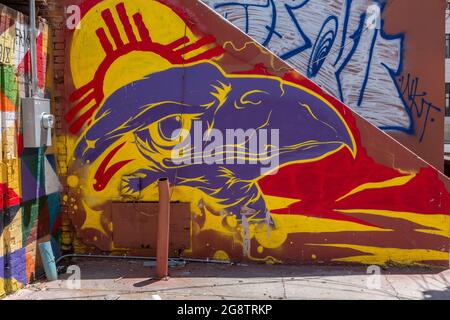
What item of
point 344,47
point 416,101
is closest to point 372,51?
point 344,47

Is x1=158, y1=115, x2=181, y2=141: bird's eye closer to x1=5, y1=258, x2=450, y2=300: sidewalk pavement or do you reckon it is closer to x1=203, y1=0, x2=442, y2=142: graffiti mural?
x1=5, y1=258, x2=450, y2=300: sidewalk pavement

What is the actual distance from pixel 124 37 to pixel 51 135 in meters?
1.48

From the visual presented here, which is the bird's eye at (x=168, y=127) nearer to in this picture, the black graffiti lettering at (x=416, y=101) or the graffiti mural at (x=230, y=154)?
the graffiti mural at (x=230, y=154)

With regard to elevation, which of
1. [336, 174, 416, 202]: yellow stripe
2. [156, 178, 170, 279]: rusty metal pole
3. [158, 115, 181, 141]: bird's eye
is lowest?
[156, 178, 170, 279]: rusty metal pole

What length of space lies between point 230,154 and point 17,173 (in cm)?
242

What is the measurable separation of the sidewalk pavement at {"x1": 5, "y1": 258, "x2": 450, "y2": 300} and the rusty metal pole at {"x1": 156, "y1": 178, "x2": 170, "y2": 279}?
152mm

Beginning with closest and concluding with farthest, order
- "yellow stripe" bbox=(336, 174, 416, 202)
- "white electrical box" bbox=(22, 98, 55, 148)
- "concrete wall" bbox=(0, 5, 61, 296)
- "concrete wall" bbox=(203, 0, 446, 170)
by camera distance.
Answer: "concrete wall" bbox=(0, 5, 61, 296)
"white electrical box" bbox=(22, 98, 55, 148)
"yellow stripe" bbox=(336, 174, 416, 202)
"concrete wall" bbox=(203, 0, 446, 170)

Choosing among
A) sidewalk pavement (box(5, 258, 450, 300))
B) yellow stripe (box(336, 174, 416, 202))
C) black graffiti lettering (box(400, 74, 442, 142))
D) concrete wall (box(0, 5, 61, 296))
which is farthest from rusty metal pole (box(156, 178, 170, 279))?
black graffiti lettering (box(400, 74, 442, 142))

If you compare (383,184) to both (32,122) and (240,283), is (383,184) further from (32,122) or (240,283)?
(32,122)

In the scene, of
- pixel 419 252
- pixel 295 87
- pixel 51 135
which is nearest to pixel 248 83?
pixel 295 87

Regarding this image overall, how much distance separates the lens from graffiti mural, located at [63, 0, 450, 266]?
6.23m

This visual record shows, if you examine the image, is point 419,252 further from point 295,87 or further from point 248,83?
point 248,83

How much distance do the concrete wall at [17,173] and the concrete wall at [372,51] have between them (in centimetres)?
323

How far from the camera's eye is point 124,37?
253 inches
